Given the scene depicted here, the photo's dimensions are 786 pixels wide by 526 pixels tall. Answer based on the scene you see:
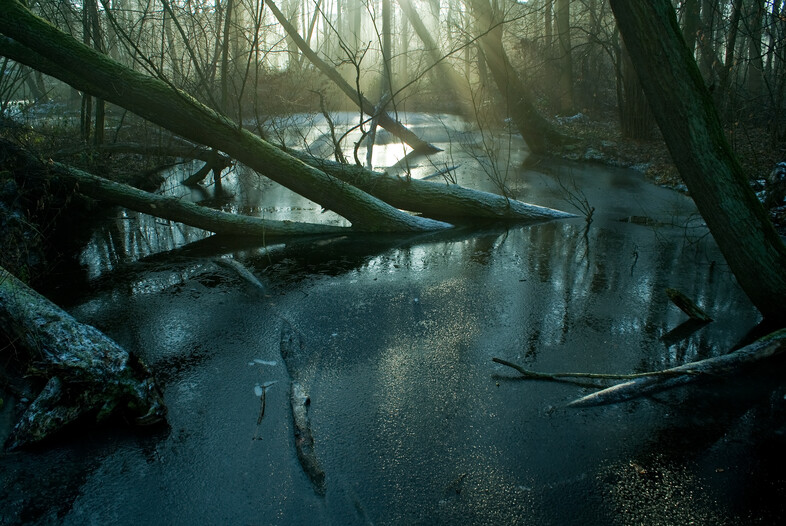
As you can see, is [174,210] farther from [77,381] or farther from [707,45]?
[707,45]

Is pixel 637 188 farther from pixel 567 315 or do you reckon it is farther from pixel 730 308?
pixel 567 315

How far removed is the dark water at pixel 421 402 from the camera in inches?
127

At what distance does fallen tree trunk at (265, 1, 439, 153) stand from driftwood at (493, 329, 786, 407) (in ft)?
27.5

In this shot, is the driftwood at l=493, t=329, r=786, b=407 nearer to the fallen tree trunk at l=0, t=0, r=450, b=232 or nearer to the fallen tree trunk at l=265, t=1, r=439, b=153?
the fallen tree trunk at l=0, t=0, r=450, b=232

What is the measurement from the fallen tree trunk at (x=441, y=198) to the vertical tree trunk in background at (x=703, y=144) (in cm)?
444

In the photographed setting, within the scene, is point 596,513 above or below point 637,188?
below

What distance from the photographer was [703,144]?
505cm

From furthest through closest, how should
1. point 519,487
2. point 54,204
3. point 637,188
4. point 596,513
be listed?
point 637,188 → point 54,204 → point 519,487 → point 596,513

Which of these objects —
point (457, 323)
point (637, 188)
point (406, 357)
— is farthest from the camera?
point (637, 188)

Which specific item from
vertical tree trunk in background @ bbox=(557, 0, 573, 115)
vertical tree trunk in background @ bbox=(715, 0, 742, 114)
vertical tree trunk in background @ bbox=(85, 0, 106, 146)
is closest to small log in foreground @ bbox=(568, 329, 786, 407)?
vertical tree trunk in background @ bbox=(715, 0, 742, 114)

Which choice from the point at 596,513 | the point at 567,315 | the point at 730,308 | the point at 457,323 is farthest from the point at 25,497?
the point at 730,308

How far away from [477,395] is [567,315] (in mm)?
1869

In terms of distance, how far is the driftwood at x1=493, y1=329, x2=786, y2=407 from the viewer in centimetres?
421

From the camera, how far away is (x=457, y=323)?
18.2 ft
